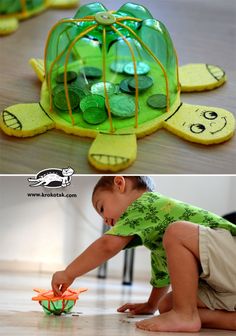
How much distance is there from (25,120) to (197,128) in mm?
238

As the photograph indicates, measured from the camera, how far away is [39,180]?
36.0 inches

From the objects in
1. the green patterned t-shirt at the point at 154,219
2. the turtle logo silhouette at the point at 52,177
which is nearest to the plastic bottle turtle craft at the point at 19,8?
the turtle logo silhouette at the point at 52,177

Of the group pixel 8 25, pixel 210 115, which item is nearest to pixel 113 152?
pixel 210 115

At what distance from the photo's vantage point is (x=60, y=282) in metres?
0.82

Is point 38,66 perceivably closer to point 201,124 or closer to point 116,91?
point 116,91

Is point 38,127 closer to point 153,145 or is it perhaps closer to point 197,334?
point 153,145

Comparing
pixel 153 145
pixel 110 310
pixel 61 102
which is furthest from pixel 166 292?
pixel 61 102

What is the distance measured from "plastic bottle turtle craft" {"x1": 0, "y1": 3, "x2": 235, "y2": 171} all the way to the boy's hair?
0.02 meters

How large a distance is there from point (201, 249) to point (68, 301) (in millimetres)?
187

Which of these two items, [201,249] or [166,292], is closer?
[201,249]

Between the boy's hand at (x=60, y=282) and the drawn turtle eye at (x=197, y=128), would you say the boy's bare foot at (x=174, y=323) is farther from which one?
the drawn turtle eye at (x=197, y=128)

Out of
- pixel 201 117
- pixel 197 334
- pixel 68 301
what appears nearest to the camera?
pixel 197 334

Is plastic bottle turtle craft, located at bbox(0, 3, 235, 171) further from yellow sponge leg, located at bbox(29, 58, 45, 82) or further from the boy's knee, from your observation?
the boy's knee

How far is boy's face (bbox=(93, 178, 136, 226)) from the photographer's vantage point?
86 centimetres
